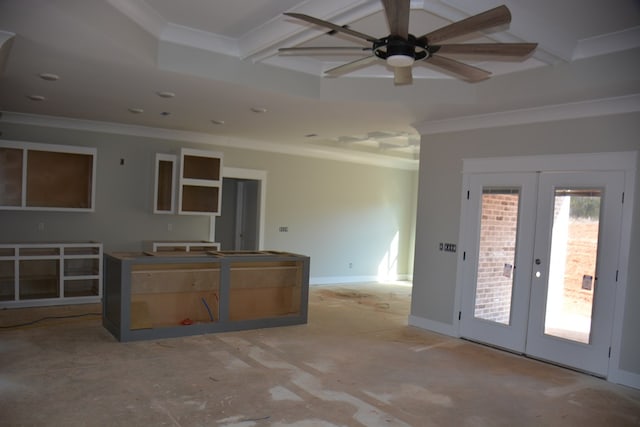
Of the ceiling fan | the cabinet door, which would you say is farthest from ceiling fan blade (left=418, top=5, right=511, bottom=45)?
the cabinet door

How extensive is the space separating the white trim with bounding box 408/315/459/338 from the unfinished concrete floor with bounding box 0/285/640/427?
0.59 feet

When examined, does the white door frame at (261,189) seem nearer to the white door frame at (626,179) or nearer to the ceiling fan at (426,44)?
the white door frame at (626,179)

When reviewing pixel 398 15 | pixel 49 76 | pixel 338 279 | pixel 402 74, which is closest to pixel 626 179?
pixel 402 74

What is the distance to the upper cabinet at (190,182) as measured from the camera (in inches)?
288

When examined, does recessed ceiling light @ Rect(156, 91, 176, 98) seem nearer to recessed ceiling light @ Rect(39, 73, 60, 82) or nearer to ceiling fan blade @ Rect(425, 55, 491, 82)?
recessed ceiling light @ Rect(39, 73, 60, 82)

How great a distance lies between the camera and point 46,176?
672 centimetres

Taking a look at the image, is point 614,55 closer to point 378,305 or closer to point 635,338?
point 635,338

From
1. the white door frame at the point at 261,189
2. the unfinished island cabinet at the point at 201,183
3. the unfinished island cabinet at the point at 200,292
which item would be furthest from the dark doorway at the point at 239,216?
the unfinished island cabinet at the point at 200,292

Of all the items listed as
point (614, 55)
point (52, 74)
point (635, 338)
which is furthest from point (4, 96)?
point (635, 338)

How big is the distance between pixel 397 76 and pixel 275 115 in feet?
9.36

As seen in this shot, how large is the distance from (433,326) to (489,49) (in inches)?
159

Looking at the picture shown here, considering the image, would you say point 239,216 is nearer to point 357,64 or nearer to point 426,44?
point 357,64

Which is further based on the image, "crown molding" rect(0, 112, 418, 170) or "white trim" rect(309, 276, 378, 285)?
"white trim" rect(309, 276, 378, 285)

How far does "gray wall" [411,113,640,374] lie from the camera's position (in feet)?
14.4
